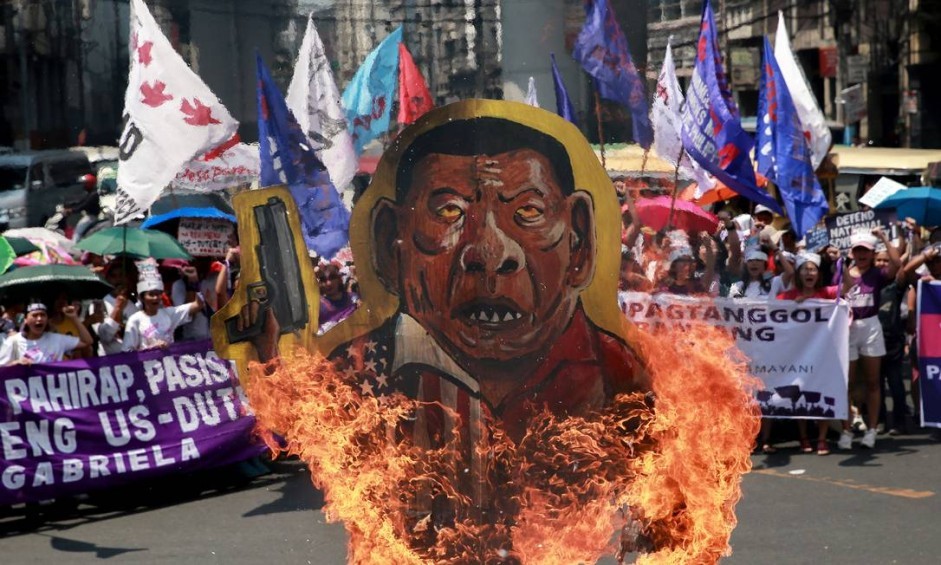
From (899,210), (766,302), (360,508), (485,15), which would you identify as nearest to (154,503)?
(766,302)

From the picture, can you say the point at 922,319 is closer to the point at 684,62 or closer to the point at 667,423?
the point at 684,62

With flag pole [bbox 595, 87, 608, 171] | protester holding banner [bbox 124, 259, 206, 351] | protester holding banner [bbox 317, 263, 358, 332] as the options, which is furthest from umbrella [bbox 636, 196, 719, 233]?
protester holding banner [bbox 124, 259, 206, 351]

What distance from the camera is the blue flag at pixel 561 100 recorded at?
15.6ft

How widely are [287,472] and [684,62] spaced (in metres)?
5.32

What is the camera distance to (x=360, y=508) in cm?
496

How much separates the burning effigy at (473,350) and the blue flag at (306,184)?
0.05 m

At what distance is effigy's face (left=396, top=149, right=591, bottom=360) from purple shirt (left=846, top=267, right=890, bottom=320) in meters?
6.03

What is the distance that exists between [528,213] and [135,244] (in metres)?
6.41

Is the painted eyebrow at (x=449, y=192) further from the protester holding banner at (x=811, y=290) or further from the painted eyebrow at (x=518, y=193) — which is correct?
the protester holding banner at (x=811, y=290)

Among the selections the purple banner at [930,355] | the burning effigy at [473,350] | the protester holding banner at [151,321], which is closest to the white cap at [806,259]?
the purple banner at [930,355]

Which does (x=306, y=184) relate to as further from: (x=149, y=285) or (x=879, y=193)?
(x=879, y=193)

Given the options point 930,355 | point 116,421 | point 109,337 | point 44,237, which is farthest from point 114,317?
point 930,355

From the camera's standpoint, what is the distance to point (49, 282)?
31.5 feet

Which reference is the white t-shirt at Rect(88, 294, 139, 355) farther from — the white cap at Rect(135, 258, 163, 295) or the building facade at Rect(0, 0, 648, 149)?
the building facade at Rect(0, 0, 648, 149)
